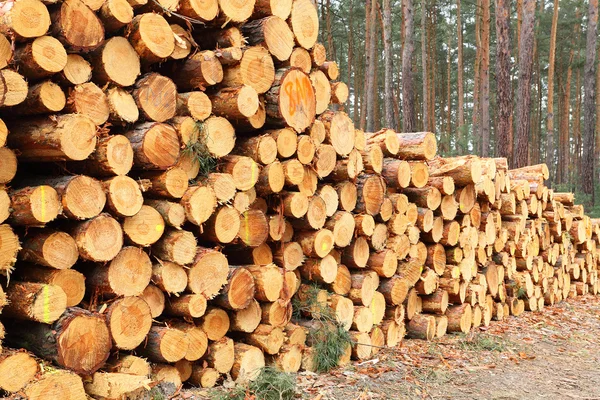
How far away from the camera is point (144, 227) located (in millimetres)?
3580

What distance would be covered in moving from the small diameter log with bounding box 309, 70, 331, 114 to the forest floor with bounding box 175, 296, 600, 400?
223 centimetres

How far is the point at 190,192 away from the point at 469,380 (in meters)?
2.91

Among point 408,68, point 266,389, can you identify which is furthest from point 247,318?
point 408,68

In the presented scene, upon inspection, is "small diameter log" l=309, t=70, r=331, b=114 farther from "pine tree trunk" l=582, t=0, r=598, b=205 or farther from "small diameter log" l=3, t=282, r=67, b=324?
"pine tree trunk" l=582, t=0, r=598, b=205

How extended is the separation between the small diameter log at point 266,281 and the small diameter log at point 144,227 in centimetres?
88

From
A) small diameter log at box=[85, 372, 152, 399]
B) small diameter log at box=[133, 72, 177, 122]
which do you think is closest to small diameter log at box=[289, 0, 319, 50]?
small diameter log at box=[133, 72, 177, 122]

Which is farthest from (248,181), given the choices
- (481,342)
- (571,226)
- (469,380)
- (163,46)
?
(571,226)

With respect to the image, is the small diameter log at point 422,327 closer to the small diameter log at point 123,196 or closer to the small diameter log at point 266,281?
the small diameter log at point 266,281

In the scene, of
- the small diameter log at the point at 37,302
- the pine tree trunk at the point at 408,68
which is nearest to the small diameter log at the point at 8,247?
the small diameter log at the point at 37,302

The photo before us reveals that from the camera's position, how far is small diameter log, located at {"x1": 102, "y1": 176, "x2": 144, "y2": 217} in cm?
338

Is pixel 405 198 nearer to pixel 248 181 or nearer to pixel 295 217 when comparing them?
pixel 295 217

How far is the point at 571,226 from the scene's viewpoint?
29.5 ft

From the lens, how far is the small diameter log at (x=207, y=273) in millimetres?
3818

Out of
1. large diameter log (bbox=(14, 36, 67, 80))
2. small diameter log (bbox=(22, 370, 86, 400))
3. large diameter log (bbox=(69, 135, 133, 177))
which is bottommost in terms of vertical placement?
small diameter log (bbox=(22, 370, 86, 400))
